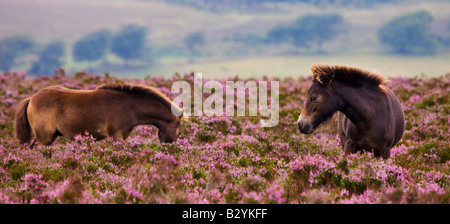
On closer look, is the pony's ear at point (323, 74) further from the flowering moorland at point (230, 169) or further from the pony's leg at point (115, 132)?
the pony's leg at point (115, 132)

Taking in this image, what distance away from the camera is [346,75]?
6.87 m

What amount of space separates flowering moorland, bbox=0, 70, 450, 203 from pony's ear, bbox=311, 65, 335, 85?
968 mm

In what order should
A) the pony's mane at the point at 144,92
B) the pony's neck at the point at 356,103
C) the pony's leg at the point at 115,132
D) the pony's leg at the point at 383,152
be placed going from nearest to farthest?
1. the pony's neck at the point at 356,103
2. the pony's leg at the point at 383,152
3. the pony's leg at the point at 115,132
4. the pony's mane at the point at 144,92

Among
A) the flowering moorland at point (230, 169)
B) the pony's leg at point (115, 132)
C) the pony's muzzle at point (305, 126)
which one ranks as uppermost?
the pony's muzzle at point (305, 126)

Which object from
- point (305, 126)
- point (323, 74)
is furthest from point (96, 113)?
point (323, 74)

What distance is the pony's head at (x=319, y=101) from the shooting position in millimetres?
6641

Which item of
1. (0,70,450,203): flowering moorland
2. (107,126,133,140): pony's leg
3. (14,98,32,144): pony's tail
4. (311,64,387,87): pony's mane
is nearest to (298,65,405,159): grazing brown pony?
(311,64,387,87): pony's mane

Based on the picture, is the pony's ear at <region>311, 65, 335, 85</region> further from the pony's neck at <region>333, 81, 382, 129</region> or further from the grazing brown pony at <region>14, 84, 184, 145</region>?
the grazing brown pony at <region>14, 84, 184, 145</region>

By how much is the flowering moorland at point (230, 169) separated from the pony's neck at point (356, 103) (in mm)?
552

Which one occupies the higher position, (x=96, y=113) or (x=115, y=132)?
(x=96, y=113)

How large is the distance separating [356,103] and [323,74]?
0.86 meters

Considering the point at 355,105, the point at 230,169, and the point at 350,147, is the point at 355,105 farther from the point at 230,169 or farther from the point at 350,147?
the point at 230,169

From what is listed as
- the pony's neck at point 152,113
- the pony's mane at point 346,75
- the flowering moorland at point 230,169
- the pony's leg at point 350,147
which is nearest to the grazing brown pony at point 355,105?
the pony's mane at point 346,75
